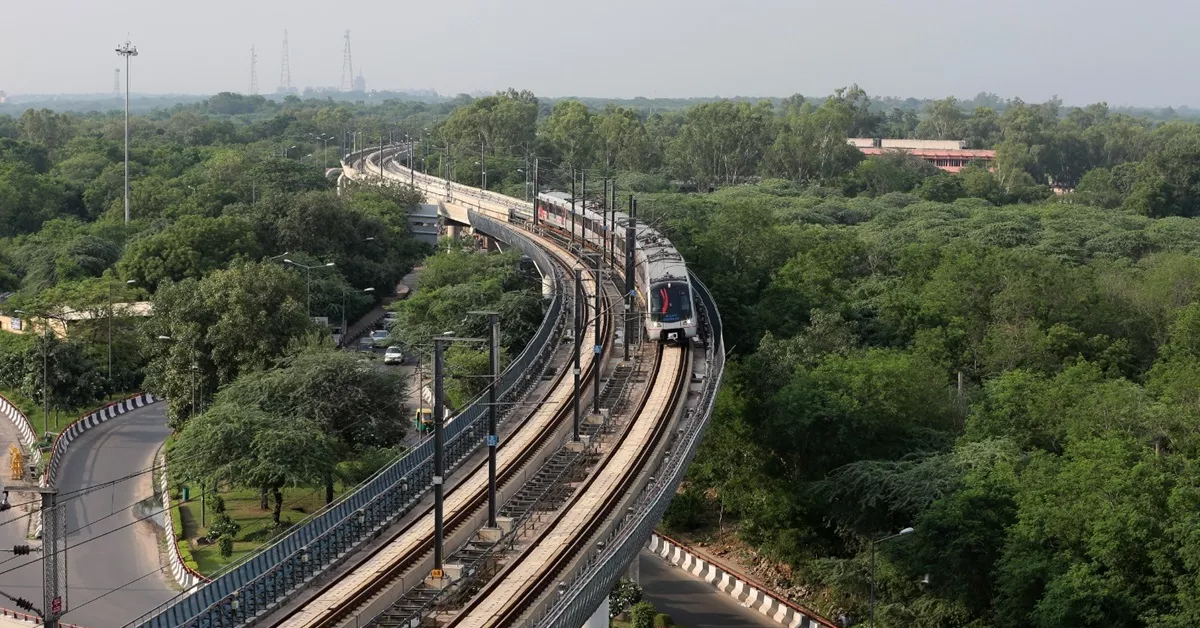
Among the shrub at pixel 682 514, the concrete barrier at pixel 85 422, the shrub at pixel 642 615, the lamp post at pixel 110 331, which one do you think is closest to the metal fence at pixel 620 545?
the shrub at pixel 642 615

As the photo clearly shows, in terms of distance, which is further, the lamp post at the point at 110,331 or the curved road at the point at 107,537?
the lamp post at the point at 110,331

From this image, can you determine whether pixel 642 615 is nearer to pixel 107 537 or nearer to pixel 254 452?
pixel 254 452

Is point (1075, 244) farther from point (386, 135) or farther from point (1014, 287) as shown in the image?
point (386, 135)

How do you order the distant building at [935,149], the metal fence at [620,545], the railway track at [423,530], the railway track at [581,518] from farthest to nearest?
1. the distant building at [935,149]
2. the railway track at [581,518]
3. the railway track at [423,530]
4. the metal fence at [620,545]

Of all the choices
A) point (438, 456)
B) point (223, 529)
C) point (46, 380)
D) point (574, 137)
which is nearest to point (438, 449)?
point (438, 456)

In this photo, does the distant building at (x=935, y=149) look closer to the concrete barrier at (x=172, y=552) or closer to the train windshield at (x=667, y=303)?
the train windshield at (x=667, y=303)

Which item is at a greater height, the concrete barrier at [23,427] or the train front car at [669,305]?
the train front car at [669,305]
